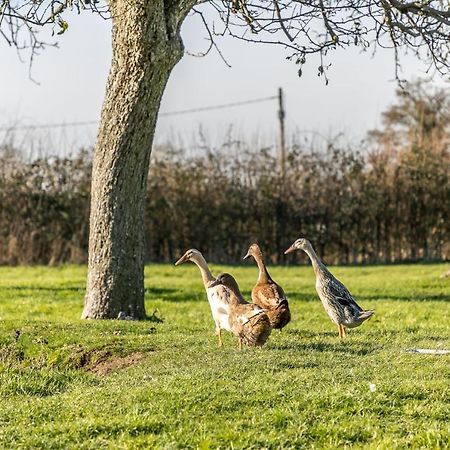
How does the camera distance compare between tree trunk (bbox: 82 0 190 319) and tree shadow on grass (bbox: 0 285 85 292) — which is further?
tree shadow on grass (bbox: 0 285 85 292)

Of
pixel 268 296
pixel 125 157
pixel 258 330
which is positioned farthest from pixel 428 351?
pixel 125 157

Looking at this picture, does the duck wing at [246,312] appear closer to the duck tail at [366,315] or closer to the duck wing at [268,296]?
the duck wing at [268,296]

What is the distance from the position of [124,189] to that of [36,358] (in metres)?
3.21

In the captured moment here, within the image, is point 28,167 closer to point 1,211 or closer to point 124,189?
point 1,211

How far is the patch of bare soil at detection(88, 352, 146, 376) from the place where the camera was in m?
9.52

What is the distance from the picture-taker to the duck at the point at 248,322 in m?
9.26

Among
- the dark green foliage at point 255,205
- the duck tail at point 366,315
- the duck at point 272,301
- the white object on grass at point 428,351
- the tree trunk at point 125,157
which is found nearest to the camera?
the white object on grass at point 428,351

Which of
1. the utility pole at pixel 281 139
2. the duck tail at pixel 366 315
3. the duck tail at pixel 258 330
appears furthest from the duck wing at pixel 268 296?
the utility pole at pixel 281 139

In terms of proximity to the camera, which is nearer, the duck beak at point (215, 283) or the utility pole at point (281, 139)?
the duck beak at point (215, 283)

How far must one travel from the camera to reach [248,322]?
934cm

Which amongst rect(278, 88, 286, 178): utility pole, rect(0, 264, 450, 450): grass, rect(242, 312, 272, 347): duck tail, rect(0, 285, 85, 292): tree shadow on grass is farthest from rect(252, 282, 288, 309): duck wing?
rect(278, 88, 286, 178): utility pole

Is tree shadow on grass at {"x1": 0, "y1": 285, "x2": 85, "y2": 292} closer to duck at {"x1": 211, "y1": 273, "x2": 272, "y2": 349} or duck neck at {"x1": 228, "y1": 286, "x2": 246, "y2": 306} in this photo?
duck neck at {"x1": 228, "y1": 286, "x2": 246, "y2": 306}

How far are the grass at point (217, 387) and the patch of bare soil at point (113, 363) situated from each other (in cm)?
2

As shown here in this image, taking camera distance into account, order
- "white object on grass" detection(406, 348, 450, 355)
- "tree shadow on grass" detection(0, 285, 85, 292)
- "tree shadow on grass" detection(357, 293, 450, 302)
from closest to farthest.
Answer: "white object on grass" detection(406, 348, 450, 355) → "tree shadow on grass" detection(357, 293, 450, 302) → "tree shadow on grass" detection(0, 285, 85, 292)
